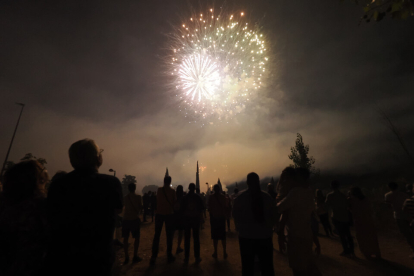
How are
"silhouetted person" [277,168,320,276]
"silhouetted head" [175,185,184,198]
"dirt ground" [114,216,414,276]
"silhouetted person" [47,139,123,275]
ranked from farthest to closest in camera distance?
"silhouetted head" [175,185,184,198]
"dirt ground" [114,216,414,276]
"silhouetted person" [277,168,320,276]
"silhouetted person" [47,139,123,275]

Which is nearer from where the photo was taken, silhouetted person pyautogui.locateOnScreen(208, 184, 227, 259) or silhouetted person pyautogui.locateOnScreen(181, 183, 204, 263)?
silhouetted person pyautogui.locateOnScreen(181, 183, 204, 263)

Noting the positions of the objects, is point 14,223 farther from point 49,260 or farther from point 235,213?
point 235,213

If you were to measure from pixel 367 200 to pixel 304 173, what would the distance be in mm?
4525

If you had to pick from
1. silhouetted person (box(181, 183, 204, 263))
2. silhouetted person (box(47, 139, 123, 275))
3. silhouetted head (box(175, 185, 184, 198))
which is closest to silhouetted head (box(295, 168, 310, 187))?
silhouetted person (box(47, 139, 123, 275))

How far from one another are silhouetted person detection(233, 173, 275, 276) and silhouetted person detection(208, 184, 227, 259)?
11.0ft

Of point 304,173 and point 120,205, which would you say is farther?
point 304,173

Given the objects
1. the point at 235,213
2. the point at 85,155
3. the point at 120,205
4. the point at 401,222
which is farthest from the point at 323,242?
the point at 85,155

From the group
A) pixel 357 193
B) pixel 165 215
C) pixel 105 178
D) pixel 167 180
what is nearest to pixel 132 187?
pixel 167 180

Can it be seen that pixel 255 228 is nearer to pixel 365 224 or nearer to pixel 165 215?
pixel 165 215

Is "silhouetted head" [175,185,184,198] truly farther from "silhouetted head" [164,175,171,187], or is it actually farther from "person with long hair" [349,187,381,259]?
"person with long hair" [349,187,381,259]

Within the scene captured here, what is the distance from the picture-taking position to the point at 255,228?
3.27 metres

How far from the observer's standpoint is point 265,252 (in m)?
3.19

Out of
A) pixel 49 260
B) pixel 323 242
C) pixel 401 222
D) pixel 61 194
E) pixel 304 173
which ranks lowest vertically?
pixel 323 242

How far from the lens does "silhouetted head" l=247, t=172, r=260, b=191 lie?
11.6ft
